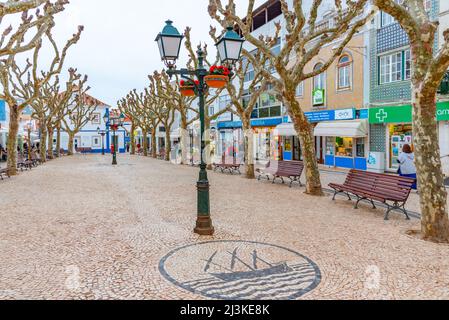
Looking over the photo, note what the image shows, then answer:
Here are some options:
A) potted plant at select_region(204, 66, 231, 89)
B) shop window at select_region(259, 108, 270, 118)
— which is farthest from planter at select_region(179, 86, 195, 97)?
shop window at select_region(259, 108, 270, 118)

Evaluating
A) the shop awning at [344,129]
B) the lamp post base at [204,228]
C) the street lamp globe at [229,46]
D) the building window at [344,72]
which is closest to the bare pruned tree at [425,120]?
the street lamp globe at [229,46]

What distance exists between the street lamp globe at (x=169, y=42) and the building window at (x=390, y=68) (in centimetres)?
1297

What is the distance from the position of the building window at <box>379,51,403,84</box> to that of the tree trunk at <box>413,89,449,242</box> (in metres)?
11.1

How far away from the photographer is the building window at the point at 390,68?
1528 centimetres

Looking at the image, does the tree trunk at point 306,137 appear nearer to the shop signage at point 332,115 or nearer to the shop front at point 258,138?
the shop signage at point 332,115

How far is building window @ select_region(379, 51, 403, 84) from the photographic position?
1528cm

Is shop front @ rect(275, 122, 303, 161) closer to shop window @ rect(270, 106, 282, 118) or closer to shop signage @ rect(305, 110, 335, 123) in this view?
shop window @ rect(270, 106, 282, 118)

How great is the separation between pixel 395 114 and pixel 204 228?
12.7 m

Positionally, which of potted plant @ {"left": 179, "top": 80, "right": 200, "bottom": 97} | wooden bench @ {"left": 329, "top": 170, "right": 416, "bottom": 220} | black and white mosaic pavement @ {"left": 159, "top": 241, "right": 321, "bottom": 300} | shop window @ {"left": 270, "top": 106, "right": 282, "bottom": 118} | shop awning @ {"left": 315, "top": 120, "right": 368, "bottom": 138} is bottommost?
black and white mosaic pavement @ {"left": 159, "top": 241, "right": 321, "bottom": 300}

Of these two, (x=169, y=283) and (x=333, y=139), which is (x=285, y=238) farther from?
(x=333, y=139)

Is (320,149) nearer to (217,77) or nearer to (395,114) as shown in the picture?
(395,114)

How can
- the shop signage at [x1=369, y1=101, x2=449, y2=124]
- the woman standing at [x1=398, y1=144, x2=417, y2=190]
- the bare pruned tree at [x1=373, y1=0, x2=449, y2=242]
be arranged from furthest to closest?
the shop signage at [x1=369, y1=101, x2=449, y2=124] → the woman standing at [x1=398, y1=144, x2=417, y2=190] → the bare pruned tree at [x1=373, y1=0, x2=449, y2=242]

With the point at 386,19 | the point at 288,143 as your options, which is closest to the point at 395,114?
the point at 386,19
